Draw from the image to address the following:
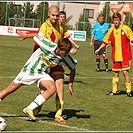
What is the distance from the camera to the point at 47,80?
26.7 feet

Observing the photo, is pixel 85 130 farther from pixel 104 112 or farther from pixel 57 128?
pixel 104 112

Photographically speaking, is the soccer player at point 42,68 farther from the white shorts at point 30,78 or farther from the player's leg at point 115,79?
the player's leg at point 115,79

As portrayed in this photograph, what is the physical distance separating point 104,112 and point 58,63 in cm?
166

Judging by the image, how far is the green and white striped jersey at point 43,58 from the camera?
8.08 metres

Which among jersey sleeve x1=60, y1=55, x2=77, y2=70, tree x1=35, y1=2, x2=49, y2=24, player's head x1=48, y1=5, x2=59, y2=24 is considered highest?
player's head x1=48, y1=5, x2=59, y2=24

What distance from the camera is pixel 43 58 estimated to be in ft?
26.7

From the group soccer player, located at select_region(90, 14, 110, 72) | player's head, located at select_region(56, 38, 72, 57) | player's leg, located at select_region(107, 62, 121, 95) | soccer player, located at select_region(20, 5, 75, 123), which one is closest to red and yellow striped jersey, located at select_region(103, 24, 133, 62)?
player's leg, located at select_region(107, 62, 121, 95)

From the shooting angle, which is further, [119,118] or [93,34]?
[93,34]

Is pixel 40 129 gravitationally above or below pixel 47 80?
below

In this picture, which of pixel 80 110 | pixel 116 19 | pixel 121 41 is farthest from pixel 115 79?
pixel 80 110

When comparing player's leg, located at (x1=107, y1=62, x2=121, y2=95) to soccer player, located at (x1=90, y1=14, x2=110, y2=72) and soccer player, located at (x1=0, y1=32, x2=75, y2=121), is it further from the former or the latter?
soccer player, located at (x1=90, y1=14, x2=110, y2=72)

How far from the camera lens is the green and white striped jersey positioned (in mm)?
8078

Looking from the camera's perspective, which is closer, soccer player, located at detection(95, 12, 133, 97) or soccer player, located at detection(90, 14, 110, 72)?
soccer player, located at detection(95, 12, 133, 97)

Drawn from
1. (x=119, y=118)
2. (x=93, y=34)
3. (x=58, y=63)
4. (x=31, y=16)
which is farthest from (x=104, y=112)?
(x=31, y=16)
